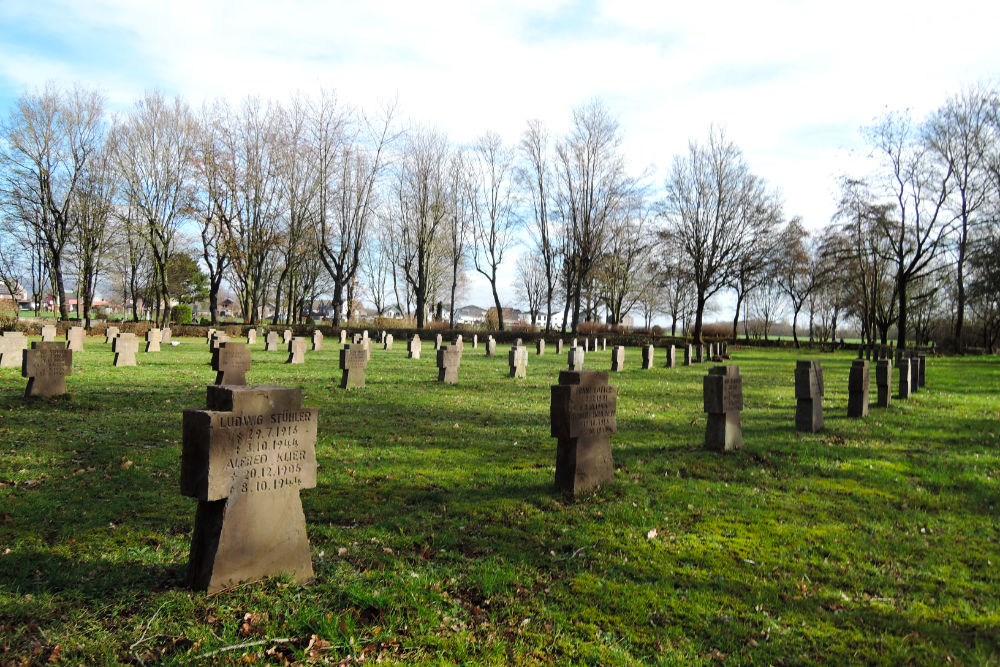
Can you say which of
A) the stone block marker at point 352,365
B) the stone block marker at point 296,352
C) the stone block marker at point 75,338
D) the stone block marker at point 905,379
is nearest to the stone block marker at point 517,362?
the stone block marker at point 352,365

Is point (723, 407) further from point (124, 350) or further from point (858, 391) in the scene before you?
point (124, 350)

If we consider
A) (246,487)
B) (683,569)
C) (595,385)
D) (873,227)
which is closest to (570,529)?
(683,569)

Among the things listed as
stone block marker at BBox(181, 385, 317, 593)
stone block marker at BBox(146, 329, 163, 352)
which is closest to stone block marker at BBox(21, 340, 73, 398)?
stone block marker at BBox(181, 385, 317, 593)

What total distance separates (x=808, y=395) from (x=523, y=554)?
258 inches

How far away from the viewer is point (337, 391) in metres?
12.6

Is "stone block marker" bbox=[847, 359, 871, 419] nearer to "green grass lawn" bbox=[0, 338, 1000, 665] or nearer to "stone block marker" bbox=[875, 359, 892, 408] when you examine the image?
"stone block marker" bbox=[875, 359, 892, 408]

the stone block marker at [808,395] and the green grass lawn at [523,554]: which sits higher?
the stone block marker at [808,395]

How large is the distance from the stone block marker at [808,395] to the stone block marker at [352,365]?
902 cm

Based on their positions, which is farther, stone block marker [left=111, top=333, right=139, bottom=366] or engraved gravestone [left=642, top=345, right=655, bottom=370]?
engraved gravestone [left=642, top=345, right=655, bottom=370]

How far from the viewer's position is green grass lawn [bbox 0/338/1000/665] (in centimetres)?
302

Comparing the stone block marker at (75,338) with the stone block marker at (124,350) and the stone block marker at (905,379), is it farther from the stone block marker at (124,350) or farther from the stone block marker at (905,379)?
the stone block marker at (905,379)

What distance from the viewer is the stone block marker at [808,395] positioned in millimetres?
8688

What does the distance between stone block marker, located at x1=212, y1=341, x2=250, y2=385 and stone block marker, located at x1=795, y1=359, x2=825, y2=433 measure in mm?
10828

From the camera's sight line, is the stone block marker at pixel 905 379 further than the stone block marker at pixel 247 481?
Yes
